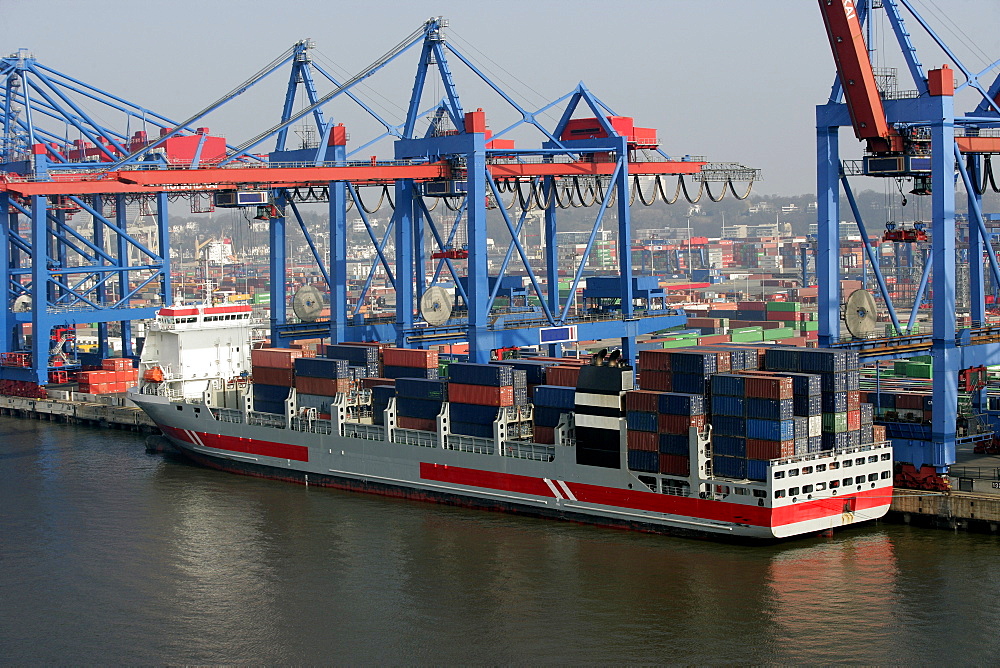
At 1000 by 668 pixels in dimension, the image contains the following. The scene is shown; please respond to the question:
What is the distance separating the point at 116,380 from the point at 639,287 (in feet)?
94.6

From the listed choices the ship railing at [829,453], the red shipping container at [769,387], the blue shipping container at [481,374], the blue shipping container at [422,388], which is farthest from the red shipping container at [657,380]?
the blue shipping container at [422,388]

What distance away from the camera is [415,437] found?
148 ft

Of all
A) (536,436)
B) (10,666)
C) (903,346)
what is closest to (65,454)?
(536,436)

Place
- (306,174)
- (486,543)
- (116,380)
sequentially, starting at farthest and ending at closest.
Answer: (116,380) → (306,174) → (486,543)

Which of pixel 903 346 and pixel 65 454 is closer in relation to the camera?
pixel 903 346

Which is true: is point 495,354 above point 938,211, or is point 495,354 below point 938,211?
below

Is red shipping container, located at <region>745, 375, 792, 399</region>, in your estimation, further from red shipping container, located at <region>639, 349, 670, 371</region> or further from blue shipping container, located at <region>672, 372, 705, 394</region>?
red shipping container, located at <region>639, 349, 670, 371</region>

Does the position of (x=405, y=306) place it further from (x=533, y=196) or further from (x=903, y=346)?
(x=903, y=346)

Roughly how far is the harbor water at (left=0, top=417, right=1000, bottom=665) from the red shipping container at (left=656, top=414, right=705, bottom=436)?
3295 millimetres

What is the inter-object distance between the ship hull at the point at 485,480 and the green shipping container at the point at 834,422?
6.52 feet

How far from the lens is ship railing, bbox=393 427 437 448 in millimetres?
44406

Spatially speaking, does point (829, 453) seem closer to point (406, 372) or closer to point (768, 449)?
point (768, 449)

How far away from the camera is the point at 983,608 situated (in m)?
31.1

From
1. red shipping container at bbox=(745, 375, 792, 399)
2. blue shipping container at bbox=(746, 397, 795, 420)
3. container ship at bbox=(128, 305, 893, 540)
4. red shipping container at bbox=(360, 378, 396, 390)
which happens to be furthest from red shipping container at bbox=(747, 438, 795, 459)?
red shipping container at bbox=(360, 378, 396, 390)
